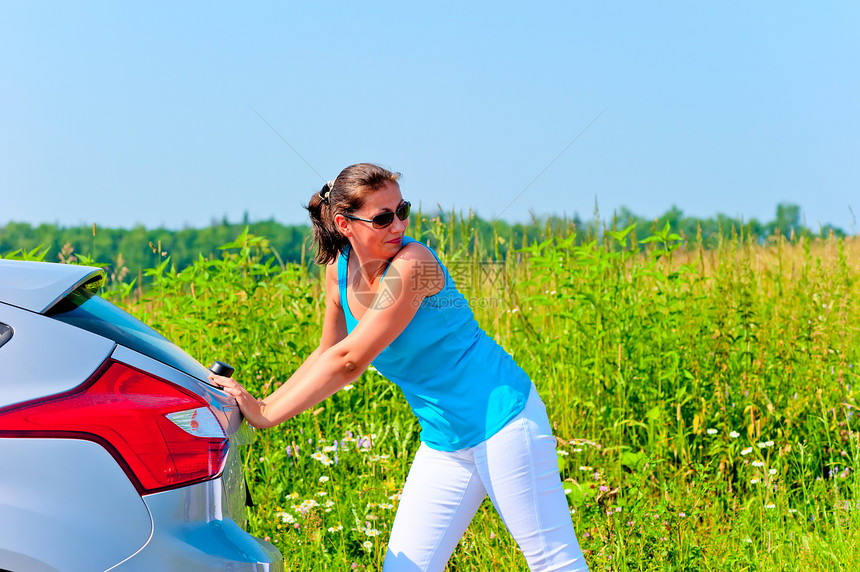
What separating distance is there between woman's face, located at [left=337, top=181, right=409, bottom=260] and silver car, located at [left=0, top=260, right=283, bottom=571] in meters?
0.92

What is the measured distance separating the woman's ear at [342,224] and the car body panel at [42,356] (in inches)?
44.1

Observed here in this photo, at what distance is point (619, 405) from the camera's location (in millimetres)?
4781

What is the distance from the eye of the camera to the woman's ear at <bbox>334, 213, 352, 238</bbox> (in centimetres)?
273

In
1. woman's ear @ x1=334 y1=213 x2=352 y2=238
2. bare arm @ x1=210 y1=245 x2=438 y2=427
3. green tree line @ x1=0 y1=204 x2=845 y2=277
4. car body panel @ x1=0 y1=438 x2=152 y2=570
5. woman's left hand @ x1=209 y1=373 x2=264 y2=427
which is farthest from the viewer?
green tree line @ x1=0 y1=204 x2=845 y2=277

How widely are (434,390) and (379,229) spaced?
24.0 inches

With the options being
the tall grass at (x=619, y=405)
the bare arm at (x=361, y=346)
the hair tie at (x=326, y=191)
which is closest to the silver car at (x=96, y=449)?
the bare arm at (x=361, y=346)

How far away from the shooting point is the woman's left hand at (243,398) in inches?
88.9

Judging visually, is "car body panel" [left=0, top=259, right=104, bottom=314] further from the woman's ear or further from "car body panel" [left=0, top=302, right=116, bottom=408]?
the woman's ear

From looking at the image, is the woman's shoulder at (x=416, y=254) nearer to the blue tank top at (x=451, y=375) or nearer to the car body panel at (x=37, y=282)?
the blue tank top at (x=451, y=375)

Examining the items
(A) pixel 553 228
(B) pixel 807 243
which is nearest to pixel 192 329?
(A) pixel 553 228

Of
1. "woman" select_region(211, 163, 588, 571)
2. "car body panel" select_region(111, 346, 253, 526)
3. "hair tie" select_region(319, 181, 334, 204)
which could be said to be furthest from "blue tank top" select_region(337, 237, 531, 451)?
"car body panel" select_region(111, 346, 253, 526)

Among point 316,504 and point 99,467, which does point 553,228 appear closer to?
point 316,504

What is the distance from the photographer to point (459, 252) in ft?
18.3

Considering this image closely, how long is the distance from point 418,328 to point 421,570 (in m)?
0.87
